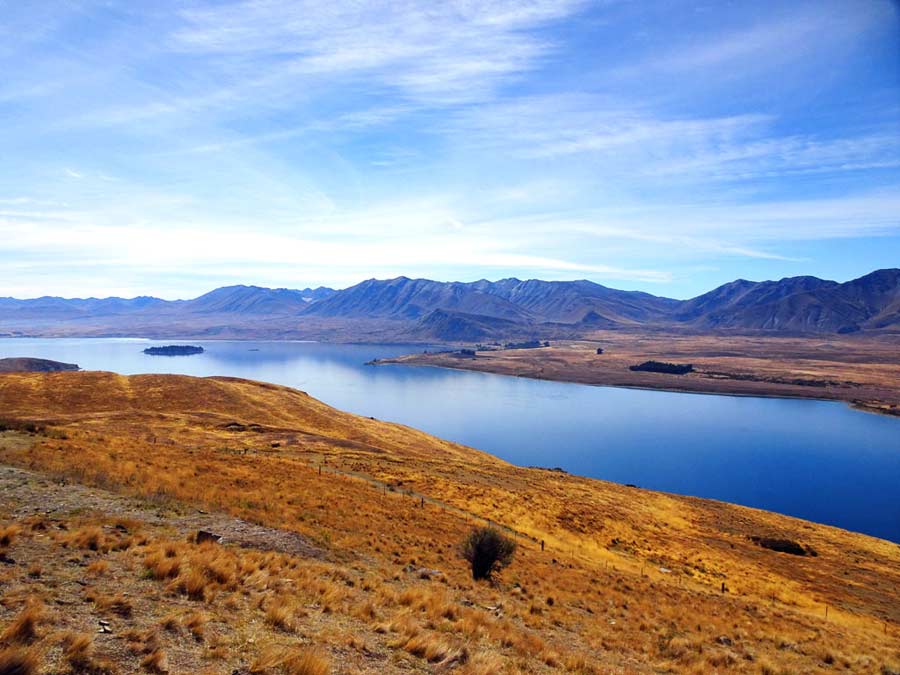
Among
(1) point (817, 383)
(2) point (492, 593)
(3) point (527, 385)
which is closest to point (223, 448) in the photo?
(2) point (492, 593)

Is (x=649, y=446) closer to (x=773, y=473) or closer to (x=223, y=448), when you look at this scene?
(x=773, y=473)

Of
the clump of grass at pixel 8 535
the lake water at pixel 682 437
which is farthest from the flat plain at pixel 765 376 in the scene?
the clump of grass at pixel 8 535

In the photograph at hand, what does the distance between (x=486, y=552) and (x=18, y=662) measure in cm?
1236

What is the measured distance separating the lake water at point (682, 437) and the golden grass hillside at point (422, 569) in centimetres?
2228

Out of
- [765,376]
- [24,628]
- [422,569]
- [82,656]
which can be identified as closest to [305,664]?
[82,656]

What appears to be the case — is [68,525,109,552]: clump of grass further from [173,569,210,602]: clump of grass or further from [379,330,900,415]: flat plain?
[379,330,900,415]: flat plain

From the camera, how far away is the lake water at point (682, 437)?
57812mm

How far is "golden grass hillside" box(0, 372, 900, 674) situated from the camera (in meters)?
8.22

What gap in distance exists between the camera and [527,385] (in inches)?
5896

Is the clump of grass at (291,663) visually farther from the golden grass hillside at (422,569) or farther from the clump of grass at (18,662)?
the clump of grass at (18,662)

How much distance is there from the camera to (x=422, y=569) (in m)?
14.7

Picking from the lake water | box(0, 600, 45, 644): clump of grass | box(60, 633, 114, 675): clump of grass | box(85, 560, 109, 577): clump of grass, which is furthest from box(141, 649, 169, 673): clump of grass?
the lake water

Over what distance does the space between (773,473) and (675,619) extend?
6204cm

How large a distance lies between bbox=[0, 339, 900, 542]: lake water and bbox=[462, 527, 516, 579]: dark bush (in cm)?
4805
